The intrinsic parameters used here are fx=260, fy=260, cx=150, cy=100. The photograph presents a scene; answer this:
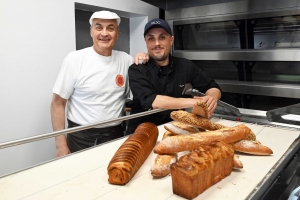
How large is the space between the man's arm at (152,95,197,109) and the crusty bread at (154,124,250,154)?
36 cm

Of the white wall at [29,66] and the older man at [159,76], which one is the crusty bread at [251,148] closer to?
the older man at [159,76]

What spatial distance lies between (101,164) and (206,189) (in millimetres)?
301

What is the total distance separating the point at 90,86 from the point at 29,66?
0.36 metres

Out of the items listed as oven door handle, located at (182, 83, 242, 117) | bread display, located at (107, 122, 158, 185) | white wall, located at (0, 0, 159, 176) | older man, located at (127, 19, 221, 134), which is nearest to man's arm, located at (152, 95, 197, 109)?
older man, located at (127, 19, 221, 134)

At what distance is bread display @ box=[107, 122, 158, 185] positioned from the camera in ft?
2.03

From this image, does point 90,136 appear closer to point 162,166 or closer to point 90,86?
point 90,86

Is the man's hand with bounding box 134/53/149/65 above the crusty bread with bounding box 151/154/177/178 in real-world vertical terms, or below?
above

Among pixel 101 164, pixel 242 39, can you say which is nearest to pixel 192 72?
pixel 242 39

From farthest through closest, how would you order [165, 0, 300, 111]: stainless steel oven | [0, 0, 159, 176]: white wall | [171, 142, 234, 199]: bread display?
[165, 0, 300, 111]: stainless steel oven < [0, 0, 159, 176]: white wall < [171, 142, 234, 199]: bread display

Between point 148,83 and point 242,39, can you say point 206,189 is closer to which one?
point 148,83

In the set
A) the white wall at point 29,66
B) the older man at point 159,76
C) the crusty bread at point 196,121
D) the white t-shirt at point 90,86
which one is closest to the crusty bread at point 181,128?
the crusty bread at point 196,121

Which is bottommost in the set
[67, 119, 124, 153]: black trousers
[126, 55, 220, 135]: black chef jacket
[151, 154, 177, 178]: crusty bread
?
[67, 119, 124, 153]: black trousers

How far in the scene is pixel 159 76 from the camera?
139cm

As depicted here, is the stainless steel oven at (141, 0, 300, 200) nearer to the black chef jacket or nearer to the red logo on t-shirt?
the black chef jacket
